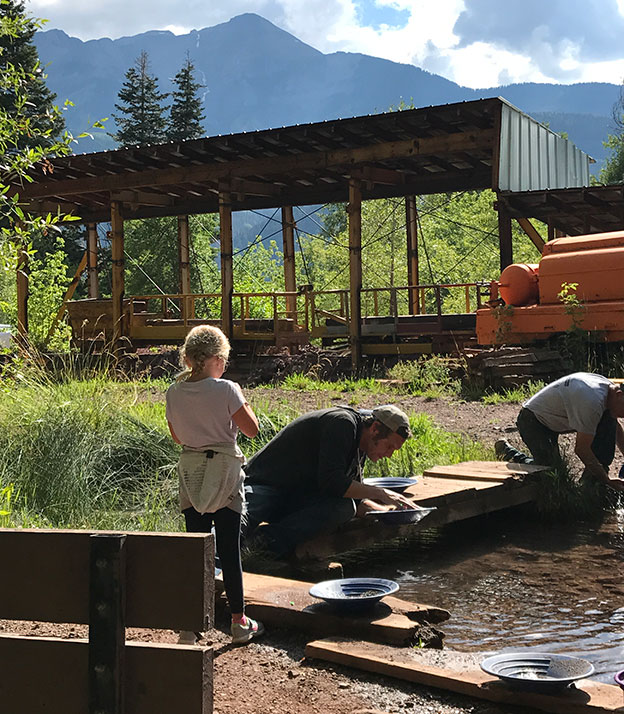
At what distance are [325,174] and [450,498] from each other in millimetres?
14902

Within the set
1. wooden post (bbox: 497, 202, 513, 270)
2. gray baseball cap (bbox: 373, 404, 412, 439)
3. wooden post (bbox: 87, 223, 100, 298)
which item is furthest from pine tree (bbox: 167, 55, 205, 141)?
gray baseball cap (bbox: 373, 404, 412, 439)

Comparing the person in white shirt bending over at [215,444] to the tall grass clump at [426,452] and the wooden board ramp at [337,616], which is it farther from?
the tall grass clump at [426,452]

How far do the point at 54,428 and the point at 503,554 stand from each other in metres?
3.56

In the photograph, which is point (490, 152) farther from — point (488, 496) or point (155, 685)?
point (155, 685)

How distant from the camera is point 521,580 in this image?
6105 millimetres

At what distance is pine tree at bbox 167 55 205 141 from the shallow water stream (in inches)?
1822

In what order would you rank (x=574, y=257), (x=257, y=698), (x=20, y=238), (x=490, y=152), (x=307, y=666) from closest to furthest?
(x=257, y=698) → (x=307, y=666) → (x=20, y=238) → (x=574, y=257) → (x=490, y=152)

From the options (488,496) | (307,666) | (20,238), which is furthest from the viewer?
(488,496)

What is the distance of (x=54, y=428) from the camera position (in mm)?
7633

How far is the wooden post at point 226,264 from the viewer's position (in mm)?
20828

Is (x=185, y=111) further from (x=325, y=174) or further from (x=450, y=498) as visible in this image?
(x=450, y=498)

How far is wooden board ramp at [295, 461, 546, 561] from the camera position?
632cm

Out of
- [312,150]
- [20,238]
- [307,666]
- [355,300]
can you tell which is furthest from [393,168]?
[307,666]

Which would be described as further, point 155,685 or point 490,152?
point 490,152
